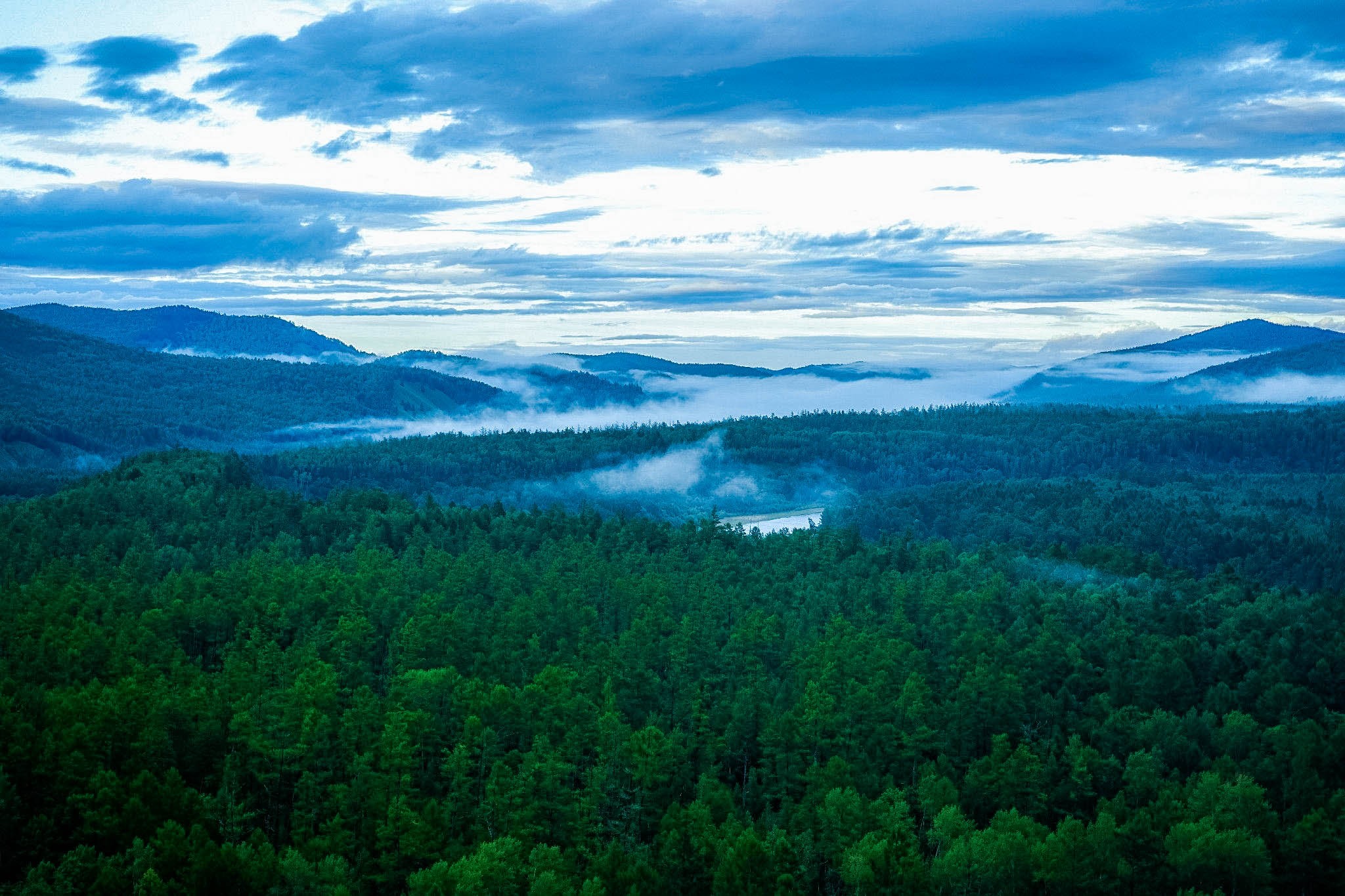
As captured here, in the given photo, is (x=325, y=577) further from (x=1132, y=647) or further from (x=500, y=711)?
(x=1132, y=647)

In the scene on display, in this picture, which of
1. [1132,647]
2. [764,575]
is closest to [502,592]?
[764,575]

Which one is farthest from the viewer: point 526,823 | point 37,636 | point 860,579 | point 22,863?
point 860,579

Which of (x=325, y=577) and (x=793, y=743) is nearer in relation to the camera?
(x=793, y=743)

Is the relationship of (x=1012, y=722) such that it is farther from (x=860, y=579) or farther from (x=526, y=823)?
(x=860, y=579)

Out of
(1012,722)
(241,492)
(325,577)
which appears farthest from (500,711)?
(241,492)

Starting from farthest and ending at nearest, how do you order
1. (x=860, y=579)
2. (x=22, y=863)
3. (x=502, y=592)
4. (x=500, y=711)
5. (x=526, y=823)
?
1. (x=860, y=579)
2. (x=502, y=592)
3. (x=500, y=711)
4. (x=526, y=823)
5. (x=22, y=863)

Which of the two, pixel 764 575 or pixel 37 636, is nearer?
pixel 37 636
